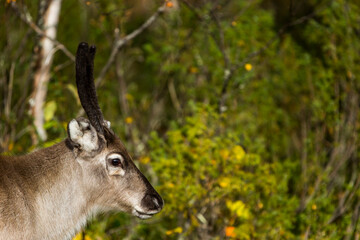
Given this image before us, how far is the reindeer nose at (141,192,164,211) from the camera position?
614cm

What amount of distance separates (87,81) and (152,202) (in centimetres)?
146

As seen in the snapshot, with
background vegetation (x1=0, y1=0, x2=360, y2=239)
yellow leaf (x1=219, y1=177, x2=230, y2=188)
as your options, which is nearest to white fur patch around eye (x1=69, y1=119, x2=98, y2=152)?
background vegetation (x1=0, y1=0, x2=360, y2=239)

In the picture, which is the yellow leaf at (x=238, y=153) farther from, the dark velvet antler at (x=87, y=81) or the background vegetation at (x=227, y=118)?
the dark velvet antler at (x=87, y=81)

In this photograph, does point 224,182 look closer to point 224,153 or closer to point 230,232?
point 224,153

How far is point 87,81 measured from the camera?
5734mm

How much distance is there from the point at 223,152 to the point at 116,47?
225 cm

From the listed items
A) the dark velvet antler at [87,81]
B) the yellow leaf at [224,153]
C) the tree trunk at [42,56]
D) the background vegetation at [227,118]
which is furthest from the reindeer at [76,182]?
the tree trunk at [42,56]

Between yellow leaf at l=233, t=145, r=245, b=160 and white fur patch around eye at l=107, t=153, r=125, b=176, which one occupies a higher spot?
white fur patch around eye at l=107, t=153, r=125, b=176

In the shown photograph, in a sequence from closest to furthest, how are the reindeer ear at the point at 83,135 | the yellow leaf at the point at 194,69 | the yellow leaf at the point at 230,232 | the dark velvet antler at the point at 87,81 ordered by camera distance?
the dark velvet antler at the point at 87,81 → the reindeer ear at the point at 83,135 → the yellow leaf at the point at 230,232 → the yellow leaf at the point at 194,69

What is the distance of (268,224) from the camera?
7867 millimetres

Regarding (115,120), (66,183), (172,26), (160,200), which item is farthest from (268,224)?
(172,26)

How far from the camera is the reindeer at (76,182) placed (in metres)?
5.52

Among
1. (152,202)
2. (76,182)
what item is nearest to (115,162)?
(76,182)

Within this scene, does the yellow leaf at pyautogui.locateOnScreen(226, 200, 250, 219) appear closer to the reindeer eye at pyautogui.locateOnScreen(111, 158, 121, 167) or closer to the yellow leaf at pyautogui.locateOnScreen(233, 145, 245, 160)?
the yellow leaf at pyautogui.locateOnScreen(233, 145, 245, 160)
